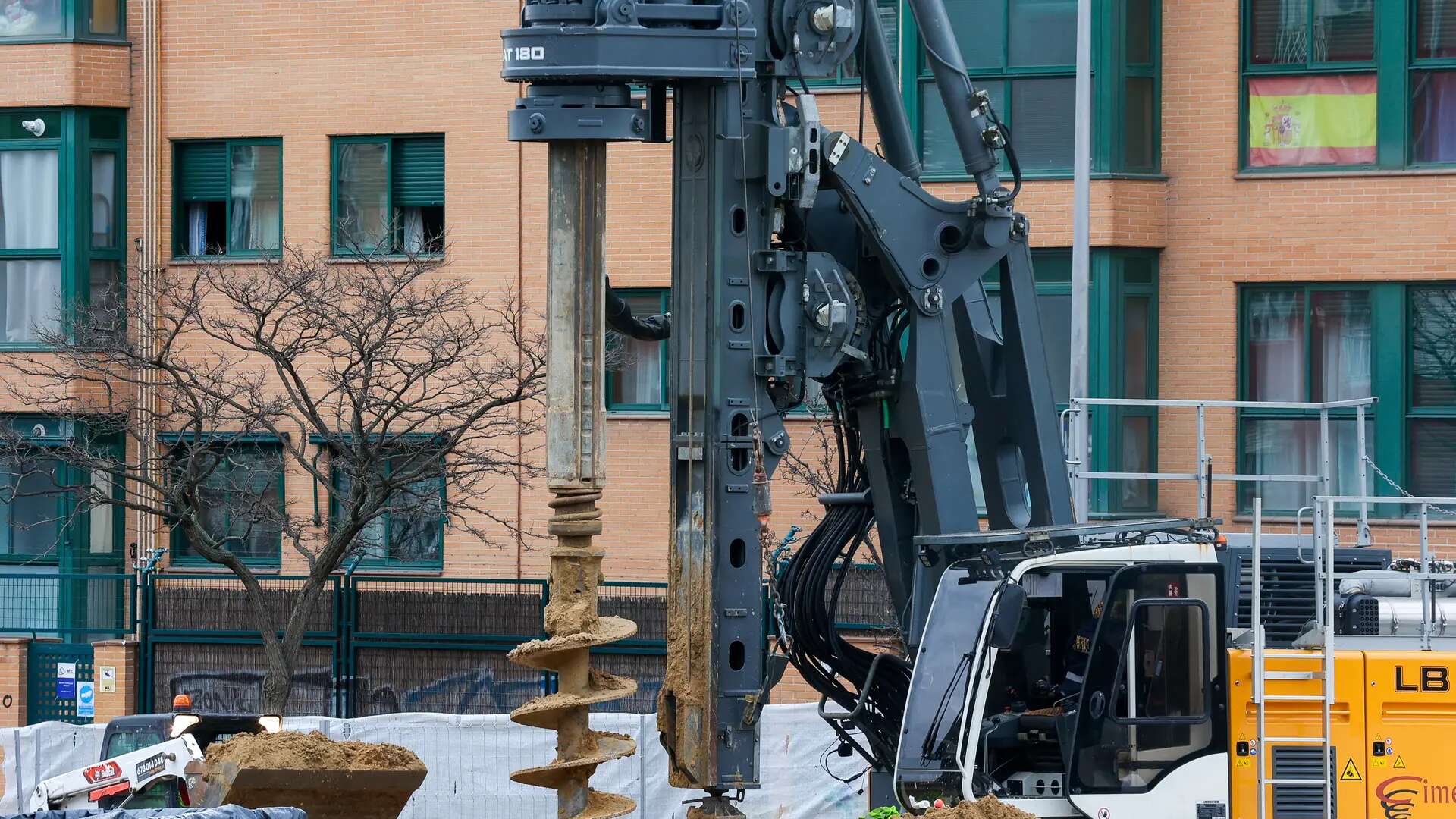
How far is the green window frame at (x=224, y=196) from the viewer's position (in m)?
28.2

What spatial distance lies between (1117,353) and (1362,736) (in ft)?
48.6

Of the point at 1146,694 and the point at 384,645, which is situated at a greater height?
the point at 1146,694

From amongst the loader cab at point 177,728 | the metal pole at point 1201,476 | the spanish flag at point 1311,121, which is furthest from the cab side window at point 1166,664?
the spanish flag at point 1311,121

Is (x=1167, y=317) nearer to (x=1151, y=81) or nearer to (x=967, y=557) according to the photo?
(x=1151, y=81)

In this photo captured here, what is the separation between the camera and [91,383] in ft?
90.6

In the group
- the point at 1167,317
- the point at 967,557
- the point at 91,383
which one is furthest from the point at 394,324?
the point at 967,557

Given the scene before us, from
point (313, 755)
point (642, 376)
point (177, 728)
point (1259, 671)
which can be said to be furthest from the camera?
point (642, 376)

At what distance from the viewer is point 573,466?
10.4 m

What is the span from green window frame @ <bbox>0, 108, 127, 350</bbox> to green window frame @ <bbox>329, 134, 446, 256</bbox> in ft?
11.0

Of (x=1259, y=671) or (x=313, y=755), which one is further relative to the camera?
(x=313, y=755)

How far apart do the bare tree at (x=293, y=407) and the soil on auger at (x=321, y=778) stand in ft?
32.7

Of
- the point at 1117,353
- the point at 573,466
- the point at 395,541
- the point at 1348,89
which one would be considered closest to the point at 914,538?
the point at 573,466

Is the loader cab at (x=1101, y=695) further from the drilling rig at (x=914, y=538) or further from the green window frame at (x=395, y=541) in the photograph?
the green window frame at (x=395, y=541)

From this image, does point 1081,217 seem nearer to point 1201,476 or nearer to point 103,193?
point 1201,476
